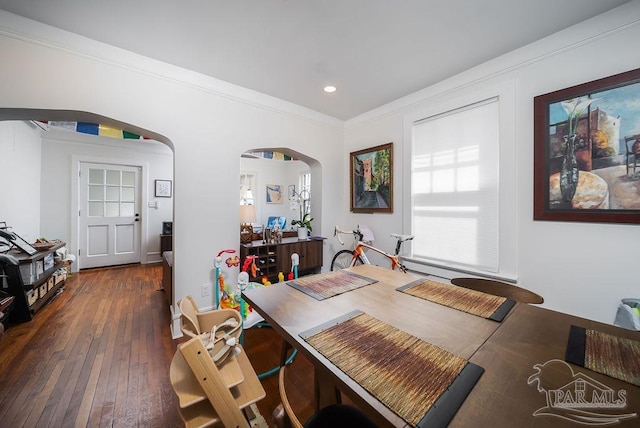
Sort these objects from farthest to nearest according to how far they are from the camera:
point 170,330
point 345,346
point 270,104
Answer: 1. point 270,104
2. point 170,330
3. point 345,346

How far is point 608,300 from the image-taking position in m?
1.56

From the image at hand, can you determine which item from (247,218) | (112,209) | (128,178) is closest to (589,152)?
(247,218)

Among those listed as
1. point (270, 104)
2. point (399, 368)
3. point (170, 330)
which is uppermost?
point (270, 104)

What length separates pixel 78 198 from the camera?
4211 millimetres

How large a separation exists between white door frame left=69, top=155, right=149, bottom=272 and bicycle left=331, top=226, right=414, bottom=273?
13.3ft

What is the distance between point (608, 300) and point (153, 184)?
21.4ft

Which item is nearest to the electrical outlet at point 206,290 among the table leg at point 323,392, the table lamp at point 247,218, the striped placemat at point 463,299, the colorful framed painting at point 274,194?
the table lamp at point 247,218

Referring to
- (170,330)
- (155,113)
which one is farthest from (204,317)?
(155,113)

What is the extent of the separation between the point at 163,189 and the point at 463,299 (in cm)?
570

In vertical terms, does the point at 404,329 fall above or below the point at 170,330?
above

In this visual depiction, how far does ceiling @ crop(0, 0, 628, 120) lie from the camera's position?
150 centimetres

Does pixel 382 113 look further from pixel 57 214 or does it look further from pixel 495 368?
pixel 57 214

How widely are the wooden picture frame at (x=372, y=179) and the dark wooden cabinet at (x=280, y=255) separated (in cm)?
80

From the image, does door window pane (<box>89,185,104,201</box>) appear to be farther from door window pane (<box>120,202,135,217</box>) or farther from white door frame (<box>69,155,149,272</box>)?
door window pane (<box>120,202,135,217</box>)
